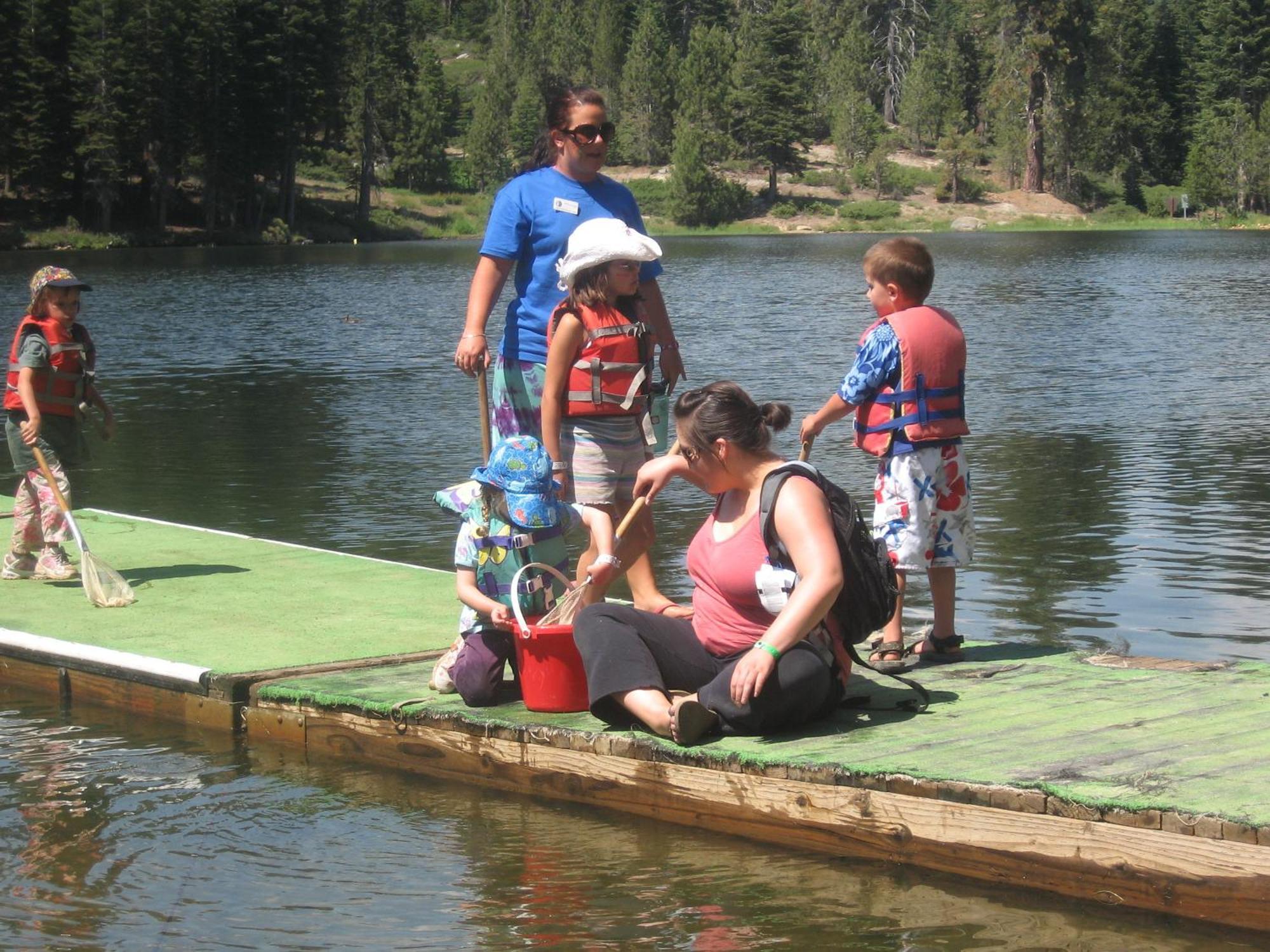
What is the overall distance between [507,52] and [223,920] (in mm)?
118804

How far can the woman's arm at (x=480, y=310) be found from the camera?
20.6 ft

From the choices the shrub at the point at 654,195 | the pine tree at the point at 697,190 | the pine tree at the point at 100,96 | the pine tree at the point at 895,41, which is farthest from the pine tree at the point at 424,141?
the pine tree at the point at 895,41

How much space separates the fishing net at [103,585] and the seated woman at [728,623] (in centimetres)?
340

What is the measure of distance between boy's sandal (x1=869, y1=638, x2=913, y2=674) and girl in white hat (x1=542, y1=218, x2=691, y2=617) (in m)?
0.75

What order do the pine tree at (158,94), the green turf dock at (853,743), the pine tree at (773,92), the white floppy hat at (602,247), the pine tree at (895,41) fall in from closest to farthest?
1. the green turf dock at (853,743)
2. the white floppy hat at (602,247)
3. the pine tree at (158,94)
4. the pine tree at (773,92)
5. the pine tree at (895,41)

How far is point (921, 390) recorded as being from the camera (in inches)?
246

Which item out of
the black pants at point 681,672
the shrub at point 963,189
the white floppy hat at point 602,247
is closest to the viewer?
the black pants at point 681,672

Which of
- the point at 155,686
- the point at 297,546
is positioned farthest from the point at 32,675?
the point at 297,546

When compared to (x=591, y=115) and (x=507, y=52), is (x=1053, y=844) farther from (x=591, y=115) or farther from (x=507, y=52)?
(x=507, y=52)

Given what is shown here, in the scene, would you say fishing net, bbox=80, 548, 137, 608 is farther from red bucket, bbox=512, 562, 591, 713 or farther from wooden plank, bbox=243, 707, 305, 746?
red bucket, bbox=512, 562, 591, 713

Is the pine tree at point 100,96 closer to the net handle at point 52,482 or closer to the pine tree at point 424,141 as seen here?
the pine tree at point 424,141

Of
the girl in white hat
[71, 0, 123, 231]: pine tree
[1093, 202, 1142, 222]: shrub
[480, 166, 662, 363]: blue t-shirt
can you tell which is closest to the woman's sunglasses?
[480, 166, 662, 363]: blue t-shirt

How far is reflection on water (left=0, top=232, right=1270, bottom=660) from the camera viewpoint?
398 inches

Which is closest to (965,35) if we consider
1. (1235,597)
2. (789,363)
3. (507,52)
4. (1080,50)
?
(1080,50)
